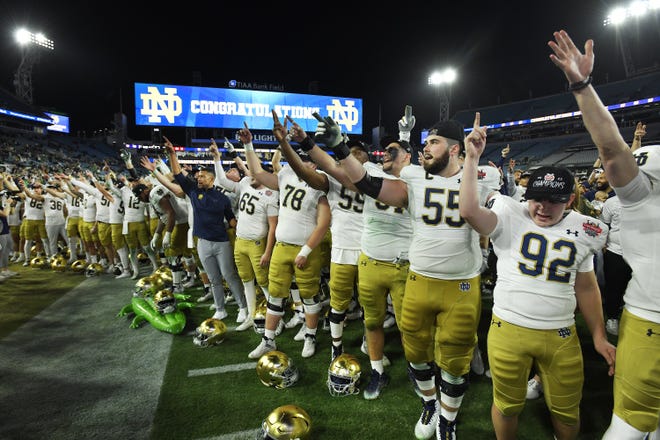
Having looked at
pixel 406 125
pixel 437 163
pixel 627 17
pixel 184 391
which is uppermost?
pixel 627 17

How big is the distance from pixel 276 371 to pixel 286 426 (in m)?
0.86

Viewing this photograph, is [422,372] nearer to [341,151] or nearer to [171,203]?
[341,151]

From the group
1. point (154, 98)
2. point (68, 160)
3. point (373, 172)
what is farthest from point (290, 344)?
point (68, 160)

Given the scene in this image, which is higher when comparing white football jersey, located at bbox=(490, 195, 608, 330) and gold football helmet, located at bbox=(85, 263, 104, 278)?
white football jersey, located at bbox=(490, 195, 608, 330)

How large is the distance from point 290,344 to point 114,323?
2.93 metres

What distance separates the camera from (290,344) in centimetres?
462

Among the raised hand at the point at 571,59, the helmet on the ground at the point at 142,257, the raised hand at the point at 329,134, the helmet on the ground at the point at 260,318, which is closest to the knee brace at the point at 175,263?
the helmet on the ground at the point at 260,318

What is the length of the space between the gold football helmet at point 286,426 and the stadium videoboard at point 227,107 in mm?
25565

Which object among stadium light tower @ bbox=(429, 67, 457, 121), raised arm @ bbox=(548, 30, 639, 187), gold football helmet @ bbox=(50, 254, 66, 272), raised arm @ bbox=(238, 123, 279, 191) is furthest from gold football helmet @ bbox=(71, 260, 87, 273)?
stadium light tower @ bbox=(429, 67, 457, 121)

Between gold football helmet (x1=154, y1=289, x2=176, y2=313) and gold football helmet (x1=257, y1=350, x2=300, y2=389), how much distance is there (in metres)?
2.36

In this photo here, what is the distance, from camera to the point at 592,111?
174cm

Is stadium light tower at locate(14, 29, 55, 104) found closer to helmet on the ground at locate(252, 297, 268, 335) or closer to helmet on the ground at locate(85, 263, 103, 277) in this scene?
helmet on the ground at locate(85, 263, 103, 277)

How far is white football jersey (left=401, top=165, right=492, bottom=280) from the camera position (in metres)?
2.60

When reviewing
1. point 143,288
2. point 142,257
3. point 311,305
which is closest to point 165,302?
point 143,288
